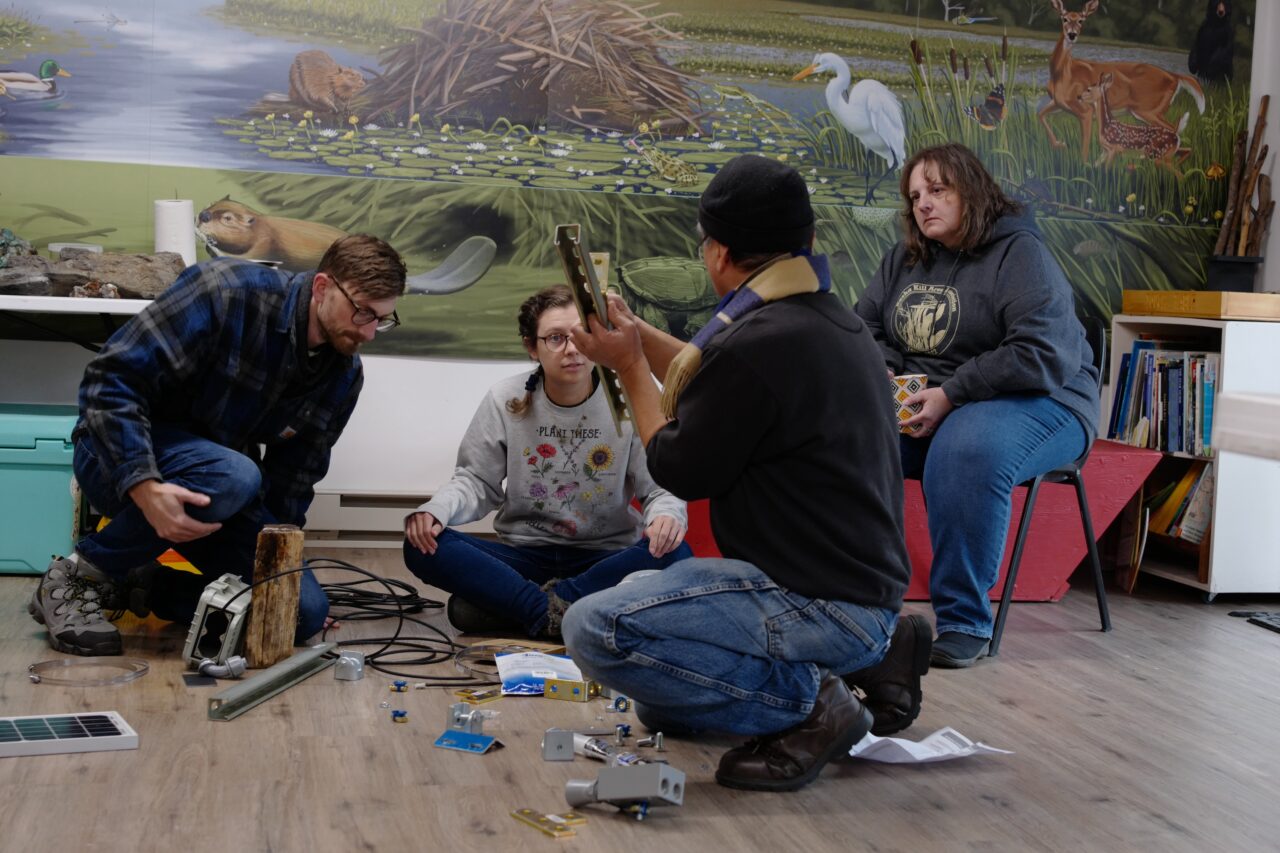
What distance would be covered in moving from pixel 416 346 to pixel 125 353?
155 centimetres

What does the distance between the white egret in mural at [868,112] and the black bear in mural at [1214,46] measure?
3.54 feet

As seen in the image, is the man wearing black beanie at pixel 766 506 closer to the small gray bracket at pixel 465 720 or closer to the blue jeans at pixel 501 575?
the small gray bracket at pixel 465 720

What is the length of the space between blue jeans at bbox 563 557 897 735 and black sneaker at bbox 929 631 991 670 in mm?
875

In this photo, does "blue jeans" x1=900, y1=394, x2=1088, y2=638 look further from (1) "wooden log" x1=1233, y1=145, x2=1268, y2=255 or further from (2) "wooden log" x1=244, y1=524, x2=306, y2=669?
(1) "wooden log" x1=1233, y1=145, x2=1268, y2=255

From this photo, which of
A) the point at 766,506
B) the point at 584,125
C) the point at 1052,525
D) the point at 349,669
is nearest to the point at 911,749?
the point at 766,506

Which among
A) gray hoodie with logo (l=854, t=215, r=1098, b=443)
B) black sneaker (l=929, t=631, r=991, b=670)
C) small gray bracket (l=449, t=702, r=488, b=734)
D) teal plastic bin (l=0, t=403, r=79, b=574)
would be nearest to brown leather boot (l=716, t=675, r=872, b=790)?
small gray bracket (l=449, t=702, r=488, b=734)

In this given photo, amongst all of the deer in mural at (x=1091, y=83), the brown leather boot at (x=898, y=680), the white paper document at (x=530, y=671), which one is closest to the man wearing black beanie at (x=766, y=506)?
the brown leather boot at (x=898, y=680)

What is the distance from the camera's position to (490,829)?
1953mm

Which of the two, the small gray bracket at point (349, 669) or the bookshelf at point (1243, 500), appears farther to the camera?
the bookshelf at point (1243, 500)

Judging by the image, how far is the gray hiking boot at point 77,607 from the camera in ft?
9.08

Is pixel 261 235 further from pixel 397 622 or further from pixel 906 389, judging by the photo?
pixel 906 389

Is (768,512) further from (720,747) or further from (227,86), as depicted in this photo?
(227,86)

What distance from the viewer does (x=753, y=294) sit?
2125 mm

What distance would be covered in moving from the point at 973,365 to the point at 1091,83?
1767mm
